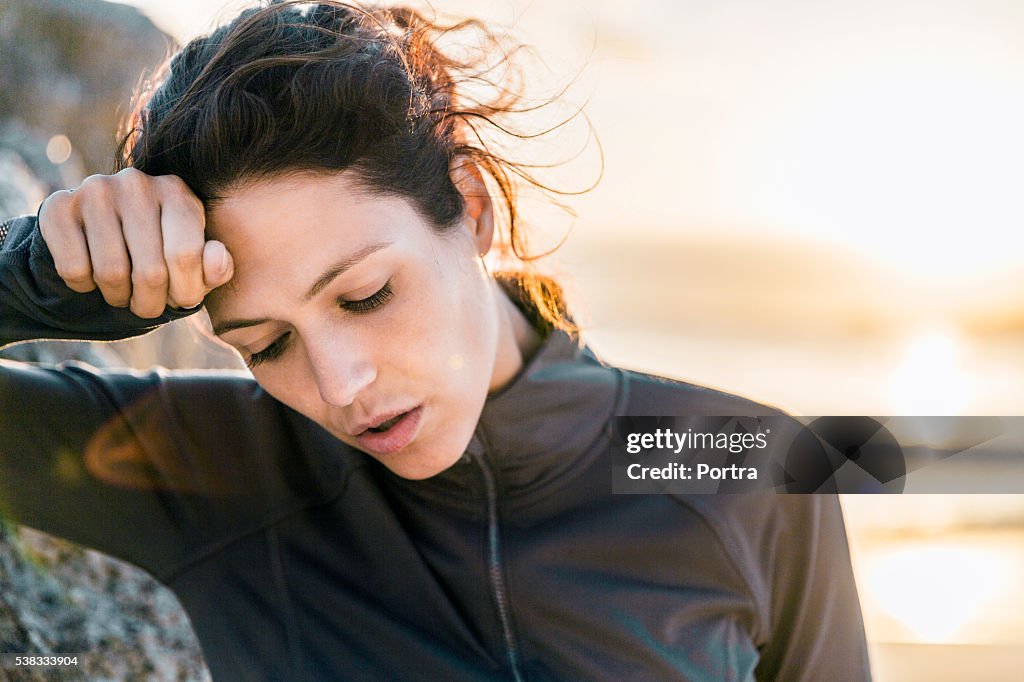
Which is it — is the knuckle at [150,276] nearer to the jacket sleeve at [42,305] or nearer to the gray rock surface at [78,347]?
the jacket sleeve at [42,305]

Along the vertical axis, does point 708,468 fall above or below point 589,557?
above

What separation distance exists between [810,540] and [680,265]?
298cm

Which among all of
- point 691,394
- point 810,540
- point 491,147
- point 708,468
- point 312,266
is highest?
point 491,147

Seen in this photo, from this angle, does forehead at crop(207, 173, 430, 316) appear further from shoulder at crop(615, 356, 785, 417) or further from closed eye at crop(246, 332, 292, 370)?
shoulder at crop(615, 356, 785, 417)

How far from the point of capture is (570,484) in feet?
4.68

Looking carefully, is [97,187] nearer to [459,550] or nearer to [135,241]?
[135,241]

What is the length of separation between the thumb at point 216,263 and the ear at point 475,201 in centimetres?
39

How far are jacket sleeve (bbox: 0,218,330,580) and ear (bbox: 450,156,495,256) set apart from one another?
1.45 ft

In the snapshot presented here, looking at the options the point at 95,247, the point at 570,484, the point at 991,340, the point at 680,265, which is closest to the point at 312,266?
the point at 95,247

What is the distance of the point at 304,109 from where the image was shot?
1130 mm

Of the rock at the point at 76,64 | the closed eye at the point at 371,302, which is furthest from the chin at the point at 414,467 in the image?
the rock at the point at 76,64

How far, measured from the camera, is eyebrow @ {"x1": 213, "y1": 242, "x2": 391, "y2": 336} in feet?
3.48

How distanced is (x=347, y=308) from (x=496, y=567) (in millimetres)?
517

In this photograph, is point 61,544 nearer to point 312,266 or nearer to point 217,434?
point 217,434
